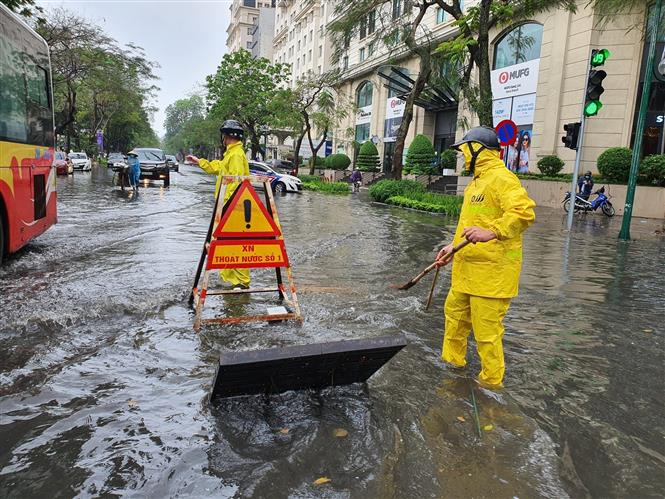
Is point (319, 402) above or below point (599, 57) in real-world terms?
below

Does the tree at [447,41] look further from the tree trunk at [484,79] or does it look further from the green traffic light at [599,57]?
the green traffic light at [599,57]

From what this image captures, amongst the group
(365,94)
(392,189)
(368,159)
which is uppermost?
(365,94)

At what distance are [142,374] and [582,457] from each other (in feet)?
9.66

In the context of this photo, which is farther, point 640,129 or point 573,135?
point 573,135

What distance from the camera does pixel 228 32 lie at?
140125mm

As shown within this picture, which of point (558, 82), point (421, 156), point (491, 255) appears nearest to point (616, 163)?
point (558, 82)

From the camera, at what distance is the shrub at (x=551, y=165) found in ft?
74.0

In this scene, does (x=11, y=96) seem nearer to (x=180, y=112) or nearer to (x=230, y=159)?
(x=230, y=159)

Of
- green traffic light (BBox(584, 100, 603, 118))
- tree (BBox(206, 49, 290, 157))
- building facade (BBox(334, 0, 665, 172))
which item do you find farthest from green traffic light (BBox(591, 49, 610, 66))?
tree (BBox(206, 49, 290, 157))

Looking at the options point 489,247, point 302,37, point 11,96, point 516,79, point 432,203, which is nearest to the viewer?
point 489,247

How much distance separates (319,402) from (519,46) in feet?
80.9

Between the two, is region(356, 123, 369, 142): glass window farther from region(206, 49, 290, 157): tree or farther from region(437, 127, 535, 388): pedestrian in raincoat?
region(437, 127, 535, 388): pedestrian in raincoat

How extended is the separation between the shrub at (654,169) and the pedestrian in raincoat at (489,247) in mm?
17864

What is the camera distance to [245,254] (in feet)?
17.0
